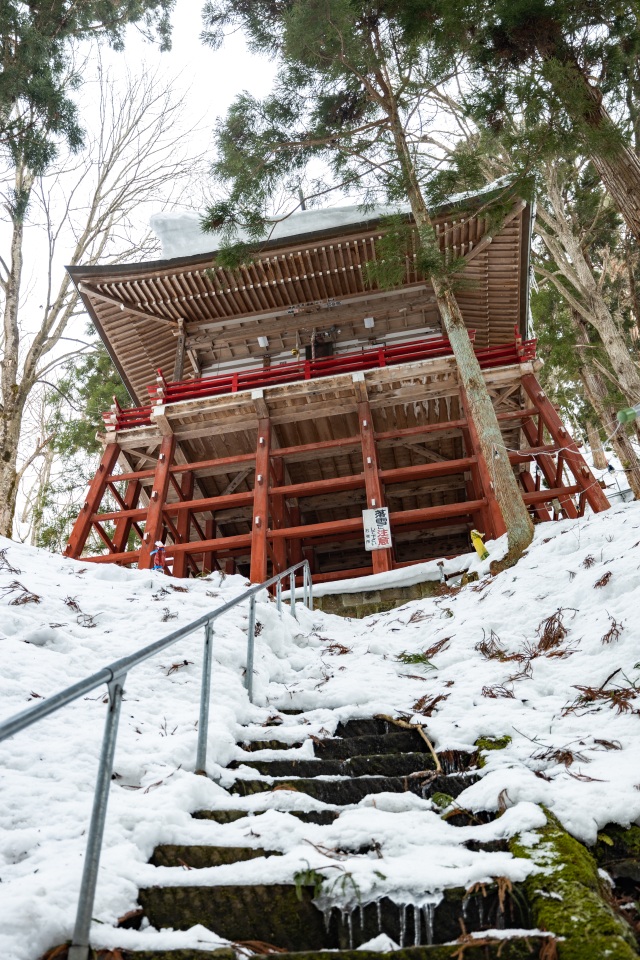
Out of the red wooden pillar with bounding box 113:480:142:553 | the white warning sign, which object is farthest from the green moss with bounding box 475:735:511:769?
the red wooden pillar with bounding box 113:480:142:553

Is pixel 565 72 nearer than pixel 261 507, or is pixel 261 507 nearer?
pixel 565 72

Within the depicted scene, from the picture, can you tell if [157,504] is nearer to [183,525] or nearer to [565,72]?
[183,525]

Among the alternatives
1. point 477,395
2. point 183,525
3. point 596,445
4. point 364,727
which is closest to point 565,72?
point 477,395

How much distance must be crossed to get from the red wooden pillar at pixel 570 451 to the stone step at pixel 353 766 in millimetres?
7192

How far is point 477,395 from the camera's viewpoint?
8.29 meters

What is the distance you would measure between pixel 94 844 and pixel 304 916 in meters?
0.74

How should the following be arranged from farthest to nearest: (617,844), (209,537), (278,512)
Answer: (209,537)
(278,512)
(617,844)

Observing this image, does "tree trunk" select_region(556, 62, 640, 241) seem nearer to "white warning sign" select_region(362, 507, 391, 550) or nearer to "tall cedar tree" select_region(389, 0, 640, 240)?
"tall cedar tree" select_region(389, 0, 640, 240)

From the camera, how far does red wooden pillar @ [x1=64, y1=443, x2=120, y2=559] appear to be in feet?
35.1

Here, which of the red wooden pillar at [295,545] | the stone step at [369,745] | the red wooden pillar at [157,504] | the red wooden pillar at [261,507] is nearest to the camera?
the stone step at [369,745]

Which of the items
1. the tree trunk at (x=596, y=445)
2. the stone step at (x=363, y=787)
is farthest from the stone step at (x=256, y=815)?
the tree trunk at (x=596, y=445)

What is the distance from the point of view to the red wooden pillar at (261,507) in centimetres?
991

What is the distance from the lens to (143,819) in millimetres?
2387

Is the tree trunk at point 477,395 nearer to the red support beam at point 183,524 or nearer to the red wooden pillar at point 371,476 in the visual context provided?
the red wooden pillar at point 371,476
